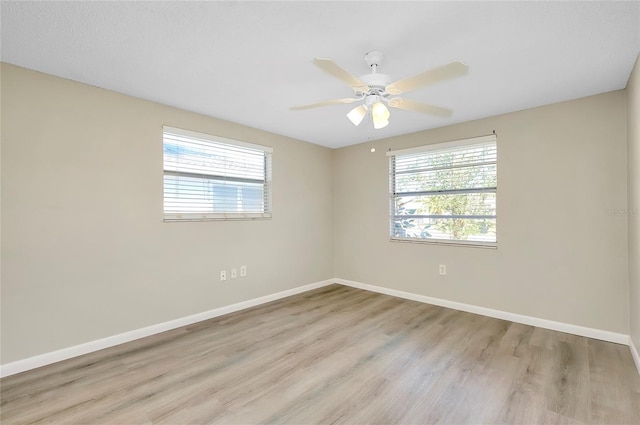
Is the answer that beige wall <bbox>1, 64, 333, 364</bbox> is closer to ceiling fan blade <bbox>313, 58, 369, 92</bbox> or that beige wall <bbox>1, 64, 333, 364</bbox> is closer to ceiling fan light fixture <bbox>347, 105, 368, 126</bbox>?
ceiling fan light fixture <bbox>347, 105, 368, 126</bbox>

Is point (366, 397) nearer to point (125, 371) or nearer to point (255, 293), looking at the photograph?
point (125, 371)

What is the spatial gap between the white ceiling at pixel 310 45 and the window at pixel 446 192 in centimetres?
86

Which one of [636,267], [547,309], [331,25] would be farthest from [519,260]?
[331,25]

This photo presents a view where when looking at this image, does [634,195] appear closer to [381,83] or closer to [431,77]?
[431,77]

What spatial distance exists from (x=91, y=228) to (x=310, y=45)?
7.87 feet

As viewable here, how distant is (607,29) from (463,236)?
2.38 m

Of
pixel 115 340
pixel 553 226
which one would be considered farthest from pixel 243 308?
pixel 553 226

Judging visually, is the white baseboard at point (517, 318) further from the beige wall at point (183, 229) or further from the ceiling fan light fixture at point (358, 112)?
the ceiling fan light fixture at point (358, 112)

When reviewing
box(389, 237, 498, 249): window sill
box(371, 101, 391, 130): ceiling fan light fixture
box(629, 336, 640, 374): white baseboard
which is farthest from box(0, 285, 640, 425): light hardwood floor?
box(371, 101, 391, 130): ceiling fan light fixture

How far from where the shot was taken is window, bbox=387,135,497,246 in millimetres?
3504

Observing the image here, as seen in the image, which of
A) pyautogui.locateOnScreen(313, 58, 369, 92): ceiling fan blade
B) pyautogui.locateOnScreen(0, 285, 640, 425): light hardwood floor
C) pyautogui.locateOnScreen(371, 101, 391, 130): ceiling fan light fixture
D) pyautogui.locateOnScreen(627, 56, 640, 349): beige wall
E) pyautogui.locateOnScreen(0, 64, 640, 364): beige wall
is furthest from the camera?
pyautogui.locateOnScreen(0, 64, 640, 364): beige wall

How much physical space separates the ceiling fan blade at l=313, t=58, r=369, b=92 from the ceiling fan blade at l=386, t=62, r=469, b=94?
0.18 meters

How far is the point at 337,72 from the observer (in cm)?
171

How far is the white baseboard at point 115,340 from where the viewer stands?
2.26m
